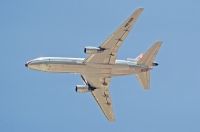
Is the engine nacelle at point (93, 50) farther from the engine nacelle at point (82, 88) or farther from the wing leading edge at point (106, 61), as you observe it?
the engine nacelle at point (82, 88)

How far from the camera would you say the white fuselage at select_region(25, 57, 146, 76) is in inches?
4906

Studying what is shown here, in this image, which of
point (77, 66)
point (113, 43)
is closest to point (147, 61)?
point (113, 43)

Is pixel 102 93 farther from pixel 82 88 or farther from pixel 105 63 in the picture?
pixel 105 63

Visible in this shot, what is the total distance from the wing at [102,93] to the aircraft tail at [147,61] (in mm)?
6947

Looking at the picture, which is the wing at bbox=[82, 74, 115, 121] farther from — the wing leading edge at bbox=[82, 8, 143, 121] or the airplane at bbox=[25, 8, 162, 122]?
the airplane at bbox=[25, 8, 162, 122]

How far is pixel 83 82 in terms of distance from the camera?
135750 mm

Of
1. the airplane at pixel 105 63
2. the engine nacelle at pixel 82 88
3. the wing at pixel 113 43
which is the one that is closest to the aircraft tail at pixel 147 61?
the airplane at pixel 105 63

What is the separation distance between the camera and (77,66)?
125062 millimetres

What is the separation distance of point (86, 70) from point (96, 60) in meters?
2.88

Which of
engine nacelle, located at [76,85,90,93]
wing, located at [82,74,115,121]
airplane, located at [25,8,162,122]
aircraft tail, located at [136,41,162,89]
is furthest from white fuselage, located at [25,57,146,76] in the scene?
engine nacelle, located at [76,85,90,93]

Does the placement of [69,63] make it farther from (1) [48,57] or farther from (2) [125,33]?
(2) [125,33]

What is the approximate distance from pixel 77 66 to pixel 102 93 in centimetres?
1315

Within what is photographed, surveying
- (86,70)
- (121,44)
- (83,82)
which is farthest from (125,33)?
(83,82)

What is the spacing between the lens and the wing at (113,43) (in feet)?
383
